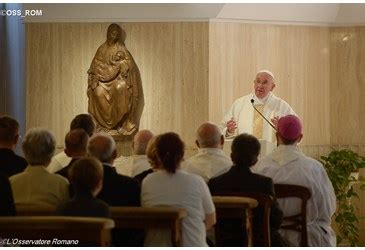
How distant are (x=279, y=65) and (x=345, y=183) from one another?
1.61 meters

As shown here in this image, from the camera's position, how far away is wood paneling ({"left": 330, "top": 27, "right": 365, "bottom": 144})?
1038 centimetres

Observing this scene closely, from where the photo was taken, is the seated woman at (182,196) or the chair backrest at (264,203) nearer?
the seated woman at (182,196)

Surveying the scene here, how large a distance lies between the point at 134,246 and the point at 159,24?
16.9 ft

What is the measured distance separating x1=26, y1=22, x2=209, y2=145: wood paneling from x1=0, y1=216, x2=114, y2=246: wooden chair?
509 centimetres

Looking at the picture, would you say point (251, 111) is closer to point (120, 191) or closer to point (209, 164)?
point (209, 164)

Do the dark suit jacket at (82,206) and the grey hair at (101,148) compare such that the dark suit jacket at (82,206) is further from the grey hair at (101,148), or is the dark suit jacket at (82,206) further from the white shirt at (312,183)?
the white shirt at (312,183)

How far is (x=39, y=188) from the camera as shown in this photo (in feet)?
18.1

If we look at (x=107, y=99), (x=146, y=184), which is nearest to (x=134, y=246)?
(x=146, y=184)

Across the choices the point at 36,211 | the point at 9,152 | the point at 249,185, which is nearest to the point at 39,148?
the point at 9,152

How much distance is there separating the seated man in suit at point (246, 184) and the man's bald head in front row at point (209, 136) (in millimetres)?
483

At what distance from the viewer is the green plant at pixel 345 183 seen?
31.3 feet

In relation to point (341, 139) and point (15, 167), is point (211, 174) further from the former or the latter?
point (341, 139)

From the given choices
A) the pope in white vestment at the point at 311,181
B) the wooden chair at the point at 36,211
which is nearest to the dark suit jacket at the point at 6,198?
the wooden chair at the point at 36,211

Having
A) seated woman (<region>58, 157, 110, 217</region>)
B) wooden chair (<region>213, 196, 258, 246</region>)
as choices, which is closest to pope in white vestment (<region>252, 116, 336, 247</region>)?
wooden chair (<region>213, 196, 258, 246</region>)
